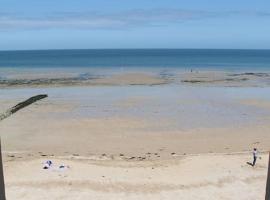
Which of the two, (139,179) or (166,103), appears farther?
(166,103)

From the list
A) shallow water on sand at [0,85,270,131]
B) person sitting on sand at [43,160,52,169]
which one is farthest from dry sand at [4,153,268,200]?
shallow water on sand at [0,85,270,131]

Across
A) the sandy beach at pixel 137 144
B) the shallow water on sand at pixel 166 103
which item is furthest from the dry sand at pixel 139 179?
the shallow water on sand at pixel 166 103

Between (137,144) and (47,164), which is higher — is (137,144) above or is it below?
below

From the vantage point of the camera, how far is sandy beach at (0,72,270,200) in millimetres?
15547

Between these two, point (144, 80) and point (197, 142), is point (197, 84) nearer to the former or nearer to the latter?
point (144, 80)

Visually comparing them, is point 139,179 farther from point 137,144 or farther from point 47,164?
point 137,144

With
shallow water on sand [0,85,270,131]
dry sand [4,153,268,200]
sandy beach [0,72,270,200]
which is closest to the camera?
dry sand [4,153,268,200]

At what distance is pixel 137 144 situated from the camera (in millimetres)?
23938

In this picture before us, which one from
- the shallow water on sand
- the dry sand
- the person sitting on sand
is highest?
the person sitting on sand

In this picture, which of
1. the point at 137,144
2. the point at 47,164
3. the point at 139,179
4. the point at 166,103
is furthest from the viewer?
the point at 166,103

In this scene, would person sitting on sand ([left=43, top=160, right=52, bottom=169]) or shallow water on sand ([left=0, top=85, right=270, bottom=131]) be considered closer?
Answer: person sitting on sand ([left=43, top=160, right=52, bottom=169])

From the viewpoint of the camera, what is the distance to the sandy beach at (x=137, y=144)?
15.5m

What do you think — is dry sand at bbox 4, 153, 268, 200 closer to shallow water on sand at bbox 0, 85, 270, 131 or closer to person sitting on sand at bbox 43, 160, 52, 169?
person sitting on sand at bbox 43, 160, 52, 169

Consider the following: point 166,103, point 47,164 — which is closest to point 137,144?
point 47,164
